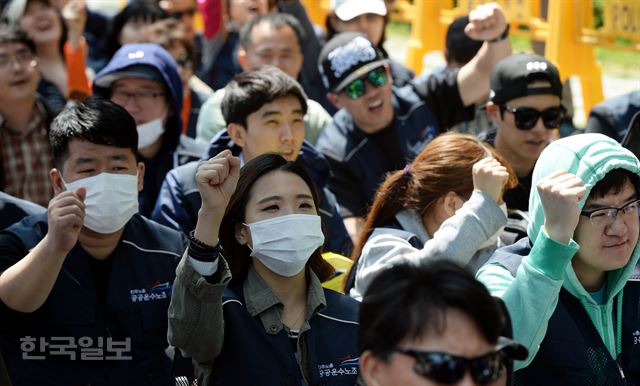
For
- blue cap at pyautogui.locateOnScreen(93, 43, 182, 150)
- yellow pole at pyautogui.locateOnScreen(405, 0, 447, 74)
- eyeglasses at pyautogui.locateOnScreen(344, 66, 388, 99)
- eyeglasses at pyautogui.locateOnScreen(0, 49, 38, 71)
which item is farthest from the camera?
yellow pole at pyautogui.locateOnScreen(405, 0, 447, 74)

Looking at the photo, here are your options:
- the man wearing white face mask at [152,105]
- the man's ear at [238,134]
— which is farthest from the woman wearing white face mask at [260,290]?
the man wearing white face mask at [152,105]

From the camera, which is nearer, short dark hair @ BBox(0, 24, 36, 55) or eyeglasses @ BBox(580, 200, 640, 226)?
eyeglasses @ BBox(580, 200, 640, 226)

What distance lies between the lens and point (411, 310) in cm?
259

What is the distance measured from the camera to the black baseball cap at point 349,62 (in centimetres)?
621

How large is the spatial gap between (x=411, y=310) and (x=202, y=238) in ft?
3.53

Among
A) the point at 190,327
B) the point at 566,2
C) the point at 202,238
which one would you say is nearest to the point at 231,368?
the point at 190,327

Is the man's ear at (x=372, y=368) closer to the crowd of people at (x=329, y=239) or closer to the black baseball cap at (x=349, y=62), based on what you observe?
the crowd of people at (x=329, y=239)

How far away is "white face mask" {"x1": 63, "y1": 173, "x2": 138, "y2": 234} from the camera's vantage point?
4.27m

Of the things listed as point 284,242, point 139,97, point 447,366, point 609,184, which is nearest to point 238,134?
point 139,97

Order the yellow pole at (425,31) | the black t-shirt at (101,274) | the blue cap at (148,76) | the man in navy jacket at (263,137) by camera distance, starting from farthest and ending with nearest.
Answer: the yellow pole at (425,31) < the blue cap at (148,76) < the man in navy jacket at (263,137) < the black t-shirt at (101,274)

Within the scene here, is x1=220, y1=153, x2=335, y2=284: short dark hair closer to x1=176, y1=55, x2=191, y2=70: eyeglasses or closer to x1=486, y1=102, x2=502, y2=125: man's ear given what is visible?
x1=486, y1=102, x2=502, y2=125: man's ear

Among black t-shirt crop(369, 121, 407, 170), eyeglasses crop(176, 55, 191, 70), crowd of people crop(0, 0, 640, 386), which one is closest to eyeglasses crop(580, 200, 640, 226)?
crowd of people crop(0, 0, 640, 386)

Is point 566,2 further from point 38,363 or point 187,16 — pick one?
point 38,363

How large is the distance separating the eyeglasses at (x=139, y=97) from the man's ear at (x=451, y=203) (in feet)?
7.02
